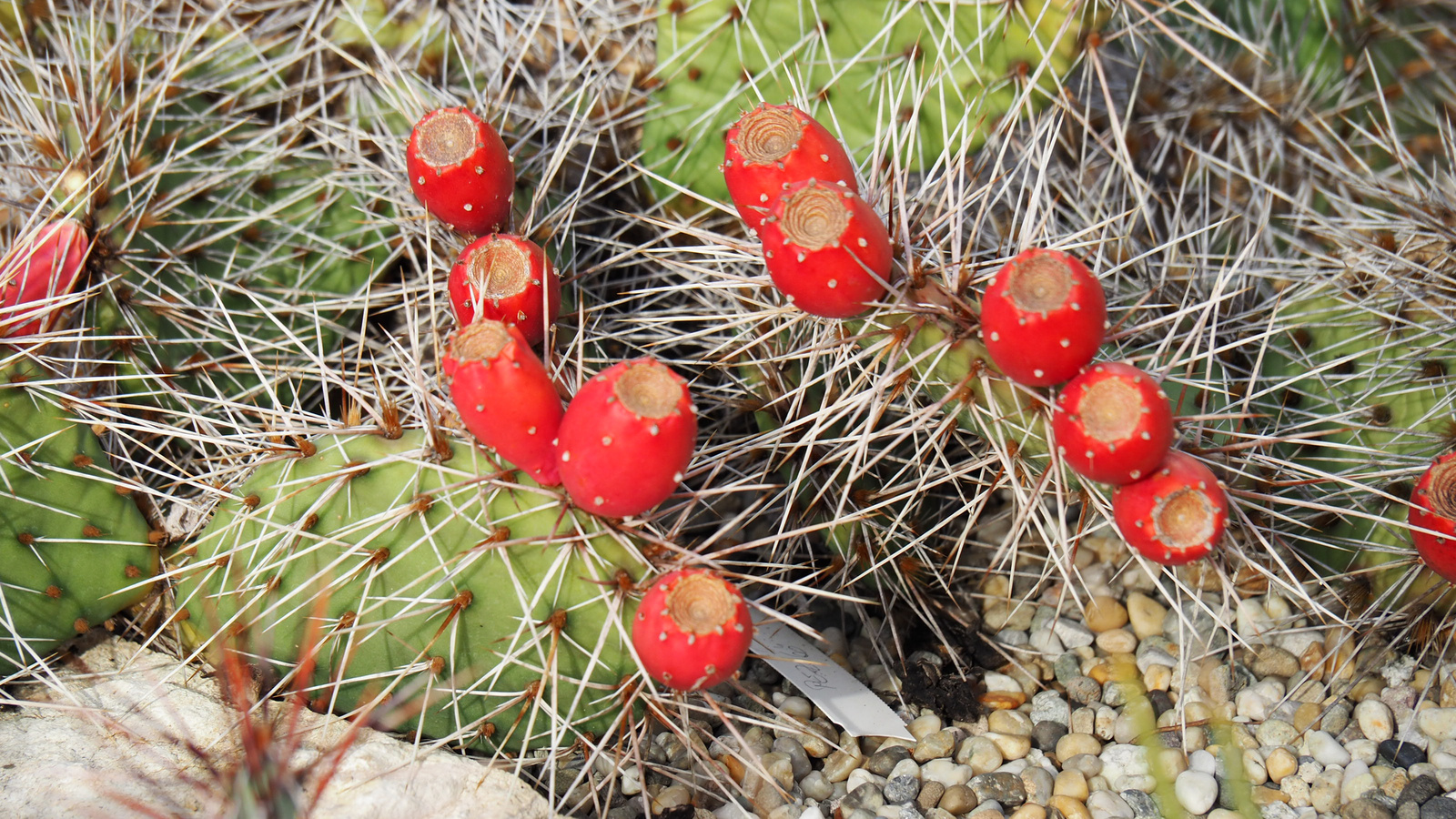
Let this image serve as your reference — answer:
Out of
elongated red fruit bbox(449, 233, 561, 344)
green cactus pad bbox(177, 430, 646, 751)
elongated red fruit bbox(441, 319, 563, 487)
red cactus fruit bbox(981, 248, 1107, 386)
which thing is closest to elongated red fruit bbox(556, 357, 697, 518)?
elongated red fruit bbox(441, 319, 563, 487)

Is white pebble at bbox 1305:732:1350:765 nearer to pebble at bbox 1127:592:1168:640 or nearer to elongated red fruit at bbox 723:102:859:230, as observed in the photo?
pebble at bbox 1127:592:1168:640

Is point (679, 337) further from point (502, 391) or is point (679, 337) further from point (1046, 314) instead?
point (1046, 314)

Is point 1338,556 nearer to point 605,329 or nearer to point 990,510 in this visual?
point 990,510

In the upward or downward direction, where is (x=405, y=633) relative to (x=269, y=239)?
downward

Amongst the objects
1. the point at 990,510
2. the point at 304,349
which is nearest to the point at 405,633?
the point at 304,349

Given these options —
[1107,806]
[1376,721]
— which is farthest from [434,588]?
[1376,721]

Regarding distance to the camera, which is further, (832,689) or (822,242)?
(832,689)
